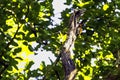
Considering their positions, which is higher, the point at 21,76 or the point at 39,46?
the point at 39,46

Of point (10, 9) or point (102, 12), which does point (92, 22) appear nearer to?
point (102, 12)

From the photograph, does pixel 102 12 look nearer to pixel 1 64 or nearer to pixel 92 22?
pixel 92 22

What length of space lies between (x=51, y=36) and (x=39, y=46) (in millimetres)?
437

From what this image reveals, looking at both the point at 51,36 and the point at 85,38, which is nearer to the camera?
the point at 51,36

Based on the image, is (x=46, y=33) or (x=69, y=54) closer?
(x=69, y=54)

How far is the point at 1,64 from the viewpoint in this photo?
5949 mm

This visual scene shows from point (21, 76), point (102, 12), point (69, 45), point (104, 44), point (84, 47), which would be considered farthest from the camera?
point (104, 44)

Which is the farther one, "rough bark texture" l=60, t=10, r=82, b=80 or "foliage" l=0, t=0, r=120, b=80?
"foliage" l=0, t=0, r=120, b=80

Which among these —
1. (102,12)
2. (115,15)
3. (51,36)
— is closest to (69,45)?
(51,36)

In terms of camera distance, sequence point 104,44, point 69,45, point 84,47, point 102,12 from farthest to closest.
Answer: point 104,44, point 84,47, point 102,12, point 69,45

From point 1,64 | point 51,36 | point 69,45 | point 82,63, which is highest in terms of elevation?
point 69,45

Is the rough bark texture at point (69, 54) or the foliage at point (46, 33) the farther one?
the foliage at point (46, 33)

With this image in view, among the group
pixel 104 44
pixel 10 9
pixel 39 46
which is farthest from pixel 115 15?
pixel 10 9

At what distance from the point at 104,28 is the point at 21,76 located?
100 inches
